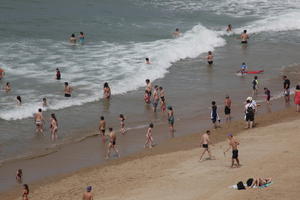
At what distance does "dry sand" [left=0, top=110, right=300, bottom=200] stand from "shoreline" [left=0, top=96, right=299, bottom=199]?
112 mm

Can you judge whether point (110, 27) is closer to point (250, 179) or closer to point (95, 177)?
point (95, 177)

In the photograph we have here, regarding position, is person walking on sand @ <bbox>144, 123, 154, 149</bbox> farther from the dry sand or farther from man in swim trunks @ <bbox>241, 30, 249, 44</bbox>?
man in swim trunks @ <bbox>241, 30, 249, 44</bbox>

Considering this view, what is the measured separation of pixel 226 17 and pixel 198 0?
258 inches

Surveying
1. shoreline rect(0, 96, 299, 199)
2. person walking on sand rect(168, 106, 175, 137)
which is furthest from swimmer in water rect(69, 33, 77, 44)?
shoreline rect(0, 96, 299, 199)

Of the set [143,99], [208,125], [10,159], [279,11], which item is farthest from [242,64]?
[279,11]

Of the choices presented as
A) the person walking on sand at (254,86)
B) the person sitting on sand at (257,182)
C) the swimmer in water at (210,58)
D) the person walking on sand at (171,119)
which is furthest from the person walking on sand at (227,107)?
the swimmer in water at (210,58)

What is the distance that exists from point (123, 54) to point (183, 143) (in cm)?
1664

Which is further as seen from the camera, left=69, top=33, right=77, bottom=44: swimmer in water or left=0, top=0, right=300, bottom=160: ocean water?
left=69, top=33, right=77, bottom=44: swimmer in water

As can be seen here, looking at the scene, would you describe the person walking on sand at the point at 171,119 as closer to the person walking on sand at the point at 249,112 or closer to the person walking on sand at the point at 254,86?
the person walking on sand at the point at 249,112

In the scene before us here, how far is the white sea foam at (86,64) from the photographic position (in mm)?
29875

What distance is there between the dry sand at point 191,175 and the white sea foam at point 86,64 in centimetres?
820

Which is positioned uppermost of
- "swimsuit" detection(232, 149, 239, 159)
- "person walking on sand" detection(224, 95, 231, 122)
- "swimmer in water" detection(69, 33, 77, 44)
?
"swimmer in water" detection(69, 33, 77, 44)

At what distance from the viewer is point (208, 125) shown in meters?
25.5

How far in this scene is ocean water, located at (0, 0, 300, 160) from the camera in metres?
27.7
